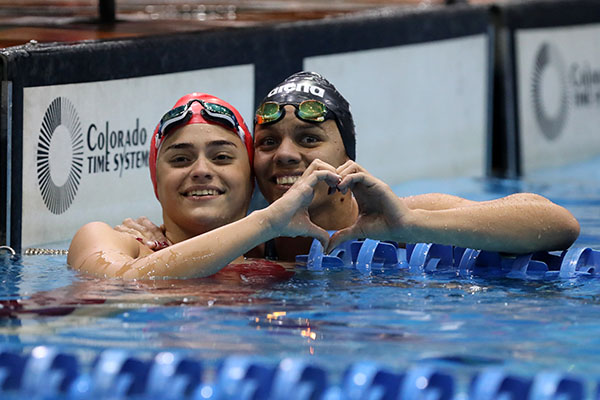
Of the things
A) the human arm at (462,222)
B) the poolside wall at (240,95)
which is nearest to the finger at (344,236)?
the human arm at (462,222)

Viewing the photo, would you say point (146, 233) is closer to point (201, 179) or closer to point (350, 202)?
point (201, 179)

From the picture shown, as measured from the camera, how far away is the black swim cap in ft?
12.8

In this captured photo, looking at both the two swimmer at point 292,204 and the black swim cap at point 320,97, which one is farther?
the black swim cap at point 320,97

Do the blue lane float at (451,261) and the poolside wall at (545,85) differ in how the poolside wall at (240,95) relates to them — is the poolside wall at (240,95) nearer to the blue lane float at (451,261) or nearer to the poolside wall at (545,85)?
the poolside wall at (545,85)

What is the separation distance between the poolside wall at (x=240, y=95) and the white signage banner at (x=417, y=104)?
0.01m

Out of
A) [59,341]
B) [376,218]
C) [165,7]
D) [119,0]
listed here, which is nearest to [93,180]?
[376,218]

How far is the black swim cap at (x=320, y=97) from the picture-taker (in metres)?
3.89

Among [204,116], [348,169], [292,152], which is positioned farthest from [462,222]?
[204,116]

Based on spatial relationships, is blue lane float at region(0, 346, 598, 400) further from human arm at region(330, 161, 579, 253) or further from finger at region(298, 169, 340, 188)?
human arm at region(330, 161, 579, 253)

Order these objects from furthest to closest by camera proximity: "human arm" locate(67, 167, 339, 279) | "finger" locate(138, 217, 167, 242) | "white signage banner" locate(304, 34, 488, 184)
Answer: "white signage banner" locate(304, 34, 488, 184) < "finger" locate(138, 217, 167, 242) < "human arm" locate(67, 167, 339, 279)

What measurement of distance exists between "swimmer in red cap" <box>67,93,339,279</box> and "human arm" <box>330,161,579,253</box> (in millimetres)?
136

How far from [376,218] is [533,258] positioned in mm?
734

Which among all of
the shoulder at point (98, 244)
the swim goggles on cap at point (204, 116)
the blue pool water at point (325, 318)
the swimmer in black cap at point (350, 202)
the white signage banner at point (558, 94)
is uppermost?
the white signage banner at point (558, 94)

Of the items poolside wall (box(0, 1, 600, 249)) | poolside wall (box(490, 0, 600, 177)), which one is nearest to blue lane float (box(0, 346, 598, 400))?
poolside wall (box(0, 1, 600, 249))
